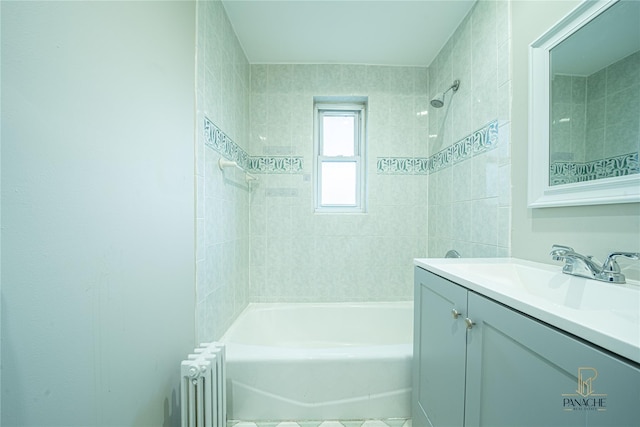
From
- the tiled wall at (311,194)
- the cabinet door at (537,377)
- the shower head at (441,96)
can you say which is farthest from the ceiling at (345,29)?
the cabinet door at (537,377)

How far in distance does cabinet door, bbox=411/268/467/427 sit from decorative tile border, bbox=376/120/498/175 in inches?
32.4

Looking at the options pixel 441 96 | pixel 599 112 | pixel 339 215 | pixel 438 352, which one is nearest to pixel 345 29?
pixel 441 96

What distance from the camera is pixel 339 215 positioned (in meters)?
2.11

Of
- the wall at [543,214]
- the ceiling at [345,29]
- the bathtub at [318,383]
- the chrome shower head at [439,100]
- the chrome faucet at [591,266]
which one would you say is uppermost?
the ceiling at [345,29]

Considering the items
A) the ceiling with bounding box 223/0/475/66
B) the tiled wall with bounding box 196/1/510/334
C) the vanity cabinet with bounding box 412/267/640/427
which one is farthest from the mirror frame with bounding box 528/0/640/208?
Answer: the tiled wall with bounding box 196/1/510/334

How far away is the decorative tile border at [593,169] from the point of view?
0.73 meters

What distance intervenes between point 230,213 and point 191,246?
0.50 metres

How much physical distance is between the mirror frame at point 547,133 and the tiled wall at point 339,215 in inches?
40.9

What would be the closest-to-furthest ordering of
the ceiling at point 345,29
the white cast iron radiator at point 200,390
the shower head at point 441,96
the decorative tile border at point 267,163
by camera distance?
the white cast iron radiator at point 200,390
the ceiling at point 345,29
the shower head at point 441,96
the decorative tile border at point 267,163

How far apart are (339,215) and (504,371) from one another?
156 centimetres

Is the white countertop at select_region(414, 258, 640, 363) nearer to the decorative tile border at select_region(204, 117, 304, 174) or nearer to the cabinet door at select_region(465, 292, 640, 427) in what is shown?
the cabinet door at select_region(465, 292, 640, 427)

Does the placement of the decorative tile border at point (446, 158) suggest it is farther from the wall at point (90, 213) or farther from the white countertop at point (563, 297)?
the wall at point (90, 213)

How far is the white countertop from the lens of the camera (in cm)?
42

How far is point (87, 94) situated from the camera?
637mm
